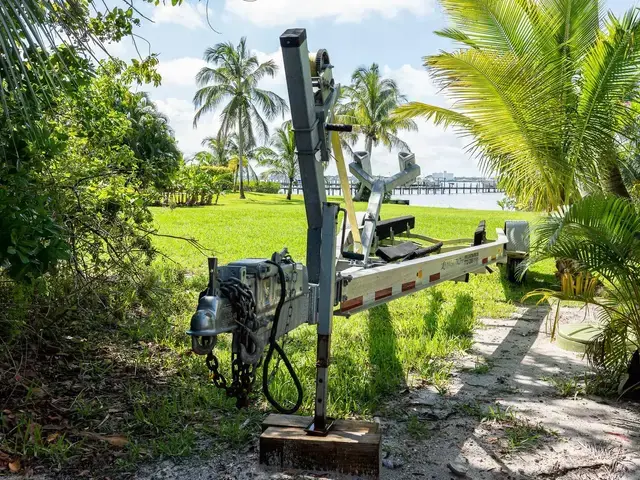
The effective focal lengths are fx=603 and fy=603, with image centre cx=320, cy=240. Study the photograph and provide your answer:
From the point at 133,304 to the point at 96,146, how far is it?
1.81 meters

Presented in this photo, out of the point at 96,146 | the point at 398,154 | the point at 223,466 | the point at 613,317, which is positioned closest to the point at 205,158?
the point at 96,146

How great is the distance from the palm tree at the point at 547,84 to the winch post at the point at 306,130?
17.1 feet

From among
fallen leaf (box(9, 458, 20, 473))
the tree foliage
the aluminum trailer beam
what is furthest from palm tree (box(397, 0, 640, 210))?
fallen leaf (box(9, 458, 20, 473))

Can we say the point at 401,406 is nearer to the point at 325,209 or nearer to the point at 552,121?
the point at 325,209

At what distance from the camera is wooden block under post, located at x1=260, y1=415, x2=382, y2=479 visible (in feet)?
10.4

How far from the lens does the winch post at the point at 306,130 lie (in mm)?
2947

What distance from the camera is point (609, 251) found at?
475cm

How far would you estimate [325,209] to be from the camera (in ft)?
10.6

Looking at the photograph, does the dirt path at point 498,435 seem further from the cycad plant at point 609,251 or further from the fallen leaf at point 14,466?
the fallen leaf at point 14,466

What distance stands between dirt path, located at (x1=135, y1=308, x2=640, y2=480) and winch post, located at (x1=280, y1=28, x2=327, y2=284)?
121 centimetres

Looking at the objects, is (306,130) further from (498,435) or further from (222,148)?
(222,148)

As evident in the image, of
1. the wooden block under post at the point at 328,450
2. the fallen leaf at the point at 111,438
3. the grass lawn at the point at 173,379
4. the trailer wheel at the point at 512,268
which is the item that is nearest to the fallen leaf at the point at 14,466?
the grass lawn at the point at 173,379

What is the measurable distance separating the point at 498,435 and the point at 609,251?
183cm

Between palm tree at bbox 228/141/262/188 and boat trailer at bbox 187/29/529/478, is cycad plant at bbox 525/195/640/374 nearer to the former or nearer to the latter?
boat trailer at bbox 187/29/529/478
